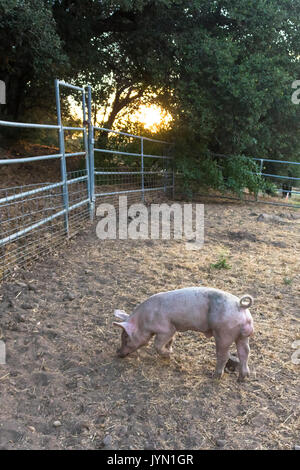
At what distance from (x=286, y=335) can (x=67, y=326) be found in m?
1.69

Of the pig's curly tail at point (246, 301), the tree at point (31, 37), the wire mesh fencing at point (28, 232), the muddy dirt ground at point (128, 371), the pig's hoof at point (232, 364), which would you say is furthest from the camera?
the tree at point (31, 37)

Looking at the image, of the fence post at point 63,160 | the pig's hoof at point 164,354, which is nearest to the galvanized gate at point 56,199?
the fence post at point 63,160

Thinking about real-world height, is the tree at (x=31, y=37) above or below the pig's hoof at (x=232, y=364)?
above

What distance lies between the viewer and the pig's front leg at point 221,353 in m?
2.18

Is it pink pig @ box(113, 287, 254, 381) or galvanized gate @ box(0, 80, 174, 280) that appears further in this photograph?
galvanized gate @ box(0, 80, 174, 280)

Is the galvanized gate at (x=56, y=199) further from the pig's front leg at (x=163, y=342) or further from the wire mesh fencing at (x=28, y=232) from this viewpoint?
the pig's front leg at (x=163, y=342)

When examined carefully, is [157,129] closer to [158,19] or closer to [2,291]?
[158,19]

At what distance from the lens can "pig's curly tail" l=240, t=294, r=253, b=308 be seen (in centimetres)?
212

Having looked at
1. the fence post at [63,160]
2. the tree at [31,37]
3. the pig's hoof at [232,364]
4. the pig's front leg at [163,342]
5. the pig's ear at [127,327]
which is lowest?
the pig's hoof at [232,364]

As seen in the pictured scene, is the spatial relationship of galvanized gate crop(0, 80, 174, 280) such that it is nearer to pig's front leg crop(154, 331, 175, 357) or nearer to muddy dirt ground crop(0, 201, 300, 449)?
muddy dirt ground crop(0, 201, 300, 449)

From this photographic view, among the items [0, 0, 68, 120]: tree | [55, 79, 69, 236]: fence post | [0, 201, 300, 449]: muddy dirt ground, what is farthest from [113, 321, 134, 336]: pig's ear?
[0, 0, 68, 120]: tree

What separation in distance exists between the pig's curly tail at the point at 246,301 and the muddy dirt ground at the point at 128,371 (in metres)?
0.49

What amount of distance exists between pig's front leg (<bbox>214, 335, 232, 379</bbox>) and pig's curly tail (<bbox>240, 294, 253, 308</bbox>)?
231mm

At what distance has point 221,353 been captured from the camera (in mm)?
2199
